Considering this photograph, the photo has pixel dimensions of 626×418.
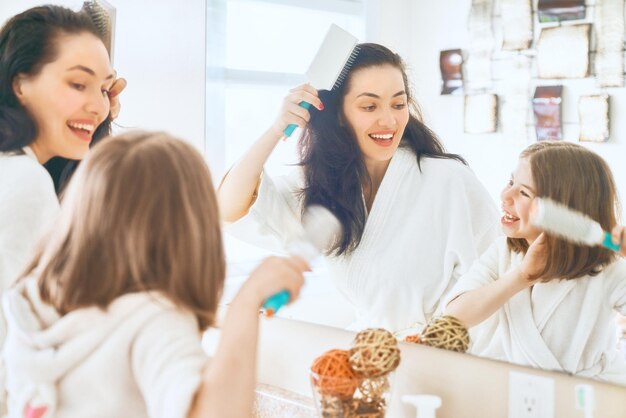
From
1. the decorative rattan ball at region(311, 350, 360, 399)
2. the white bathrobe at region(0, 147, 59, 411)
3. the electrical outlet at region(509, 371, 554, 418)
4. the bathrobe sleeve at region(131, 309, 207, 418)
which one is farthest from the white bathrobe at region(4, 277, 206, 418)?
the electrical outlet at region(509, 371, 554, 418)

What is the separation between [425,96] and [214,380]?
2.16ft

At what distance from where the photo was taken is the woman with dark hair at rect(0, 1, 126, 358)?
132 cm

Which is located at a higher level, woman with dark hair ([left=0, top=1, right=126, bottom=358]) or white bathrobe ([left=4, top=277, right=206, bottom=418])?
woman with dark hair ([left=0, top=1, right=126, bottom=358])

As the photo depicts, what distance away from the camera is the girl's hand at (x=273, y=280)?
0.88 m

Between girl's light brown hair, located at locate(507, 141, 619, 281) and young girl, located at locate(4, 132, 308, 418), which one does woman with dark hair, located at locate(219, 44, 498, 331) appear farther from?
young girl, located at locate(4, 132, 308, 418)

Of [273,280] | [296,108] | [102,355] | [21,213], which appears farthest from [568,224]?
[21,213]

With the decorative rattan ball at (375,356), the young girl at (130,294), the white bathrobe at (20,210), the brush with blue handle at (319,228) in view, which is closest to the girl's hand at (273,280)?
the young girl at (130,294)

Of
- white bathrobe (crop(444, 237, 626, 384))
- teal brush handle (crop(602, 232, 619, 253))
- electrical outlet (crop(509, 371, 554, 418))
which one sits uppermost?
teal brush handle (crop(602, 232, 619, 253))

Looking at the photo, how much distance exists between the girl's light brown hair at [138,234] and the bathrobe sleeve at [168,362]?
0.04 m

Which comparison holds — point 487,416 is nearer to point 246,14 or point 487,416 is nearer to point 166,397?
point 166,397

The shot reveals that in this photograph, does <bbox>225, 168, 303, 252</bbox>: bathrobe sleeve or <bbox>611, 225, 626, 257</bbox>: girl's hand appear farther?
<bbox>225, 168, 303, 252</bbox>: bathrobe sleeve

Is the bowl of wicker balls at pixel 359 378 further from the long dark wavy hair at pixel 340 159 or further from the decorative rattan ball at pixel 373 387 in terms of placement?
the long dark wavy hair at pixel 340 159

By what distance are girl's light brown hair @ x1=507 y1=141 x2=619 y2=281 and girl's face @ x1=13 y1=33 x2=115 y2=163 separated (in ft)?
2.88

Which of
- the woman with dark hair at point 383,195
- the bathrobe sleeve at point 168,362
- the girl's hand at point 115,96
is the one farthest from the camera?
the girl's hand at point 115,96
